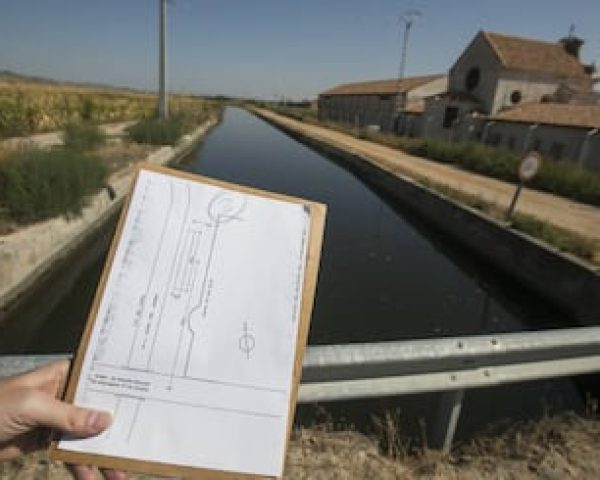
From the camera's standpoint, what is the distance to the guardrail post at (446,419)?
7.30 feet

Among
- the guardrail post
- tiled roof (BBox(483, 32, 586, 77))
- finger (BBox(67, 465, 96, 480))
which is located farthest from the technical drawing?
tiled roof (BBox(483, 32, 586, 77))

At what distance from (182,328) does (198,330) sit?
4 centimetres

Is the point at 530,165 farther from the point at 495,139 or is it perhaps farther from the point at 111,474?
the point at 495,139

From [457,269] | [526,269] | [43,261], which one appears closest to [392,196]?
[457,269]

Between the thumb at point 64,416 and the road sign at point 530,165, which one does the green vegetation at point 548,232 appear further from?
the thumb at point 64,416

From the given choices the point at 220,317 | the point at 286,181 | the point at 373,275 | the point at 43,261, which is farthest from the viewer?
the point at 286,181

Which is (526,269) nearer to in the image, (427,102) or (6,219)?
(6,219)

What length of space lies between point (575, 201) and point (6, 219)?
15.2 meters

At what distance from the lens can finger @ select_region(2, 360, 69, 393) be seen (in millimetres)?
1080

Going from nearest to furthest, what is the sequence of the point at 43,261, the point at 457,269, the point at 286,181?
the point at 43,261 < the point at 457,269 < the point at 286,181

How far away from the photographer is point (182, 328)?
1.12 metres

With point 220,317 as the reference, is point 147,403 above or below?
below

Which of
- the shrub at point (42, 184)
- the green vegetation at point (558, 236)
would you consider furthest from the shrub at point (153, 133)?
the green vegetation at point (558, 236)

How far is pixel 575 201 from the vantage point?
13672 millimetres
